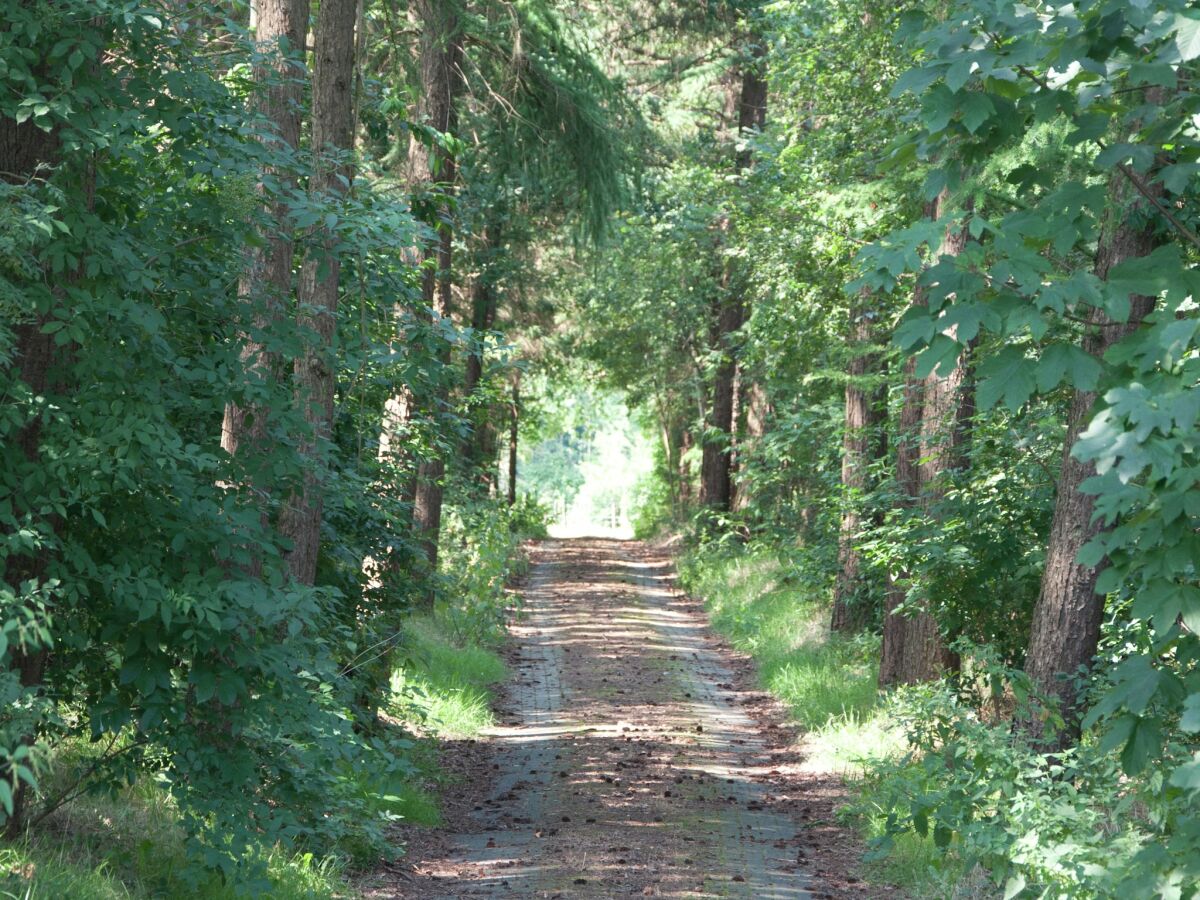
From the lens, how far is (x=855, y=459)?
14.3 metres

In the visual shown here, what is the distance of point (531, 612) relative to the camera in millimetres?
21344

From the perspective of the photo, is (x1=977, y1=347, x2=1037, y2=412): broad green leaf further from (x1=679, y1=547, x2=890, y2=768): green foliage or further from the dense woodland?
(x1=679, y1=547, x2=890, y2=768): green foliage

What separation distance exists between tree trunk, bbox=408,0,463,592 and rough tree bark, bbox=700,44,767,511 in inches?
341

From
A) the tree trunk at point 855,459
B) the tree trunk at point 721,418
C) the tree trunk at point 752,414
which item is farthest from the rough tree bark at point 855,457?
the tree trunk at point 721,418

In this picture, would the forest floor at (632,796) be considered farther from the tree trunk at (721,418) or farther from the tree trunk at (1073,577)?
the tree trunk at (721,418)

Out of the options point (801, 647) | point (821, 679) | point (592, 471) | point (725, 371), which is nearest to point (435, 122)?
point (821, 679)

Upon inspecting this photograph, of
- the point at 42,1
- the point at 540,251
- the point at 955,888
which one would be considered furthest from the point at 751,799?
the point at 540,251

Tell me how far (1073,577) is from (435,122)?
8.67 meters

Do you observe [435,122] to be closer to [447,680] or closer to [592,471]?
[447,680]

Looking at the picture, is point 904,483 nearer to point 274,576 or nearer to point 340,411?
point 340,411

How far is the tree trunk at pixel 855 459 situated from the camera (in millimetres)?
13836

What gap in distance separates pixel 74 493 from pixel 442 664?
356 inches

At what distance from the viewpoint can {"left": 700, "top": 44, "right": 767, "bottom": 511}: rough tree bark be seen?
2403cm

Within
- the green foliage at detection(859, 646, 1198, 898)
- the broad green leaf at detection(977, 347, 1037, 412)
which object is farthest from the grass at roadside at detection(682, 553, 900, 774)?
the broad green leaf at detection(977, 347, 1037, 412)
